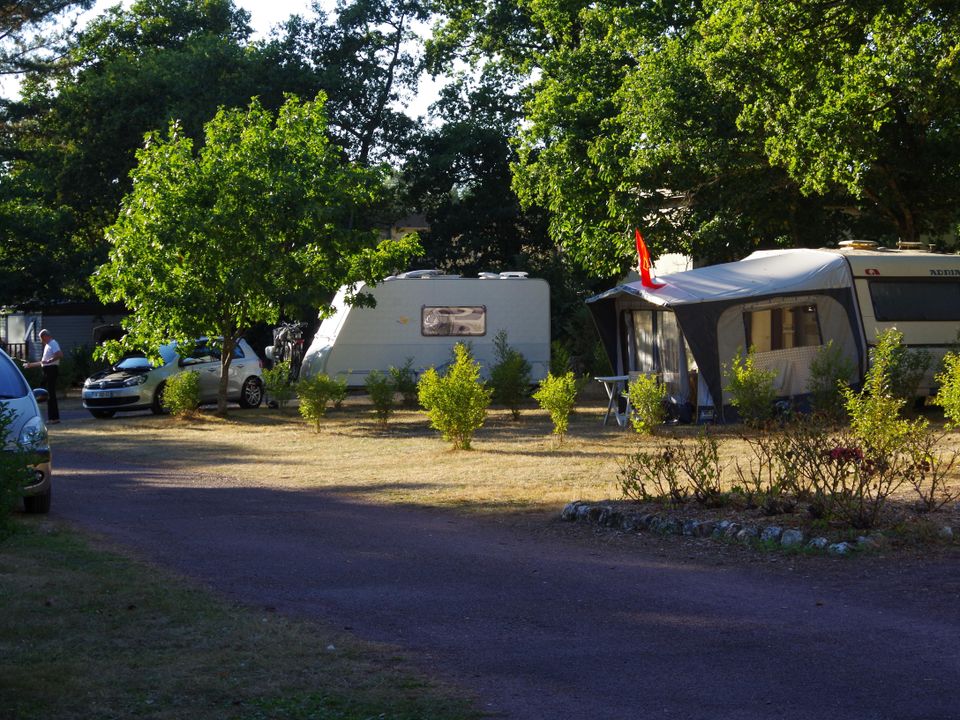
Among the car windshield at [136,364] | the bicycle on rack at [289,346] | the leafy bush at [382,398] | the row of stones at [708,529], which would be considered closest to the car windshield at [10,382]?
the row of stones at [708,529]

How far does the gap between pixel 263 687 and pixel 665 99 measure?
1704 centimetres

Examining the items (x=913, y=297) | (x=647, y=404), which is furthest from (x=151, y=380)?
(x=913, y=297)

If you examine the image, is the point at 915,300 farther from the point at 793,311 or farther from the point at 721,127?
the point at 721,127

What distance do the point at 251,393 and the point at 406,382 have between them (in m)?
3.19

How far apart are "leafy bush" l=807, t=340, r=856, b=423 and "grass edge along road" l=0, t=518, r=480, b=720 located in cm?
1123

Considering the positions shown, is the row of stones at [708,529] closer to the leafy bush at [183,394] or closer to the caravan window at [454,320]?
the leafy bush at [183,394]

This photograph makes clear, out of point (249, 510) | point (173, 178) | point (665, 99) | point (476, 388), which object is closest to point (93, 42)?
point (173, 178)

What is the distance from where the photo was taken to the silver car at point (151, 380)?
877 inches

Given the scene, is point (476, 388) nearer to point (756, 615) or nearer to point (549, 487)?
point (549, 487)

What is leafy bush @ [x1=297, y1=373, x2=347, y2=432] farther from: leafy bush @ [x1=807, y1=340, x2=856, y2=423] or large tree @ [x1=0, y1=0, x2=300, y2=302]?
large tree @ [x1=0, y1=0, x2=300, y2=302]

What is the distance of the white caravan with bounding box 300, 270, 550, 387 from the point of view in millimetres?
24594

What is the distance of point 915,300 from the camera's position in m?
18.4

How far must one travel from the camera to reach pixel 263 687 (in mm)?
5137

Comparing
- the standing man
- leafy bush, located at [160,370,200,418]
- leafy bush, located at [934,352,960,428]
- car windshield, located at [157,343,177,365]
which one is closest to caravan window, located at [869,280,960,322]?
leafy bush, located at [934,352,960,428]
